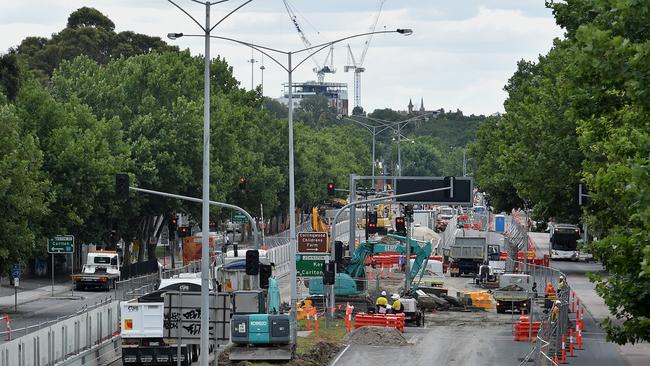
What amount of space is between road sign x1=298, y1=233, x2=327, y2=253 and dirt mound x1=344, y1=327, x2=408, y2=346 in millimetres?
15069

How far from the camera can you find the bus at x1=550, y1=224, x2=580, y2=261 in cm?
10244

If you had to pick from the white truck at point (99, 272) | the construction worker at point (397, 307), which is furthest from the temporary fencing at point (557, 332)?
the white truck at point (99, 272)

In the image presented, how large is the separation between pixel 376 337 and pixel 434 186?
2342 cm

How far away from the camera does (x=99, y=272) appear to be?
255 feet

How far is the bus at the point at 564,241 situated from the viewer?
336 ft

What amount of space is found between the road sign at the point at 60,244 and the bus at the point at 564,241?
4260cm

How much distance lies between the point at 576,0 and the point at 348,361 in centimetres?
1472

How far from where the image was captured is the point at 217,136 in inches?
3932

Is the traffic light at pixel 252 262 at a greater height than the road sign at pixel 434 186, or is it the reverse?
the road sign at pixel 434 186

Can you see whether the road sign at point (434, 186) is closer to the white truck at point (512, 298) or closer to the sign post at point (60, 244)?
the white truck at point (512, 298)

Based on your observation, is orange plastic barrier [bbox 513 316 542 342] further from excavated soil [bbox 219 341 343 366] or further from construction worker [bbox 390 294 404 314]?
excavated soil [bbox 219 341 343 366]

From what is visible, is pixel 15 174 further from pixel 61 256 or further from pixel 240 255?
pixel 61 256

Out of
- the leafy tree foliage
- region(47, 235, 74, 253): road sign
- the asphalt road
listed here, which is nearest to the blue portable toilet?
the leafy tree foliage

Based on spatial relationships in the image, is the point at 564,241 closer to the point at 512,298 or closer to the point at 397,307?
the point at 512,298
